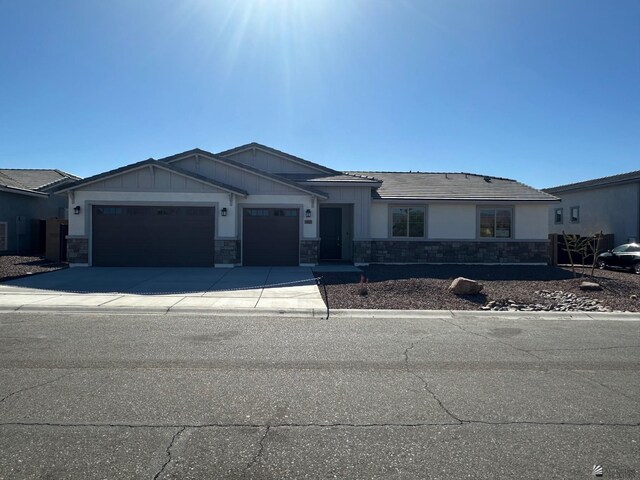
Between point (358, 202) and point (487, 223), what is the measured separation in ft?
19.7

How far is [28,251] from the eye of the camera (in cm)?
2547

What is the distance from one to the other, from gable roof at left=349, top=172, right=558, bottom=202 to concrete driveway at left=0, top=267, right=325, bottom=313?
6855 millimetres

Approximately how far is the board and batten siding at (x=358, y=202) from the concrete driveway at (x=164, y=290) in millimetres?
3696

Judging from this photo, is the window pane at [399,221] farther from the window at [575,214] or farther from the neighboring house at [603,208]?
the window at [575,214]

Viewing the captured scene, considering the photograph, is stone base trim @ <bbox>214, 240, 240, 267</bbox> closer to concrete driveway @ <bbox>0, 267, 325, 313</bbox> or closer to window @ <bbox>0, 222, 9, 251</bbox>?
concrete driveway @ <bbox>0, 267, 325, 313</bbox>

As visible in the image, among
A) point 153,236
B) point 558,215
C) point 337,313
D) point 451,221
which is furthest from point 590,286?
point 558,215

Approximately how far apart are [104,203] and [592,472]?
1820 centimetres

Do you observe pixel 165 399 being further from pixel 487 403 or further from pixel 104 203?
pixel 104 203

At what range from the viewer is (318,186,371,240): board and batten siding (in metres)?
19.9

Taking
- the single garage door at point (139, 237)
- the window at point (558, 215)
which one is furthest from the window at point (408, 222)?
the window at point (558, 215)

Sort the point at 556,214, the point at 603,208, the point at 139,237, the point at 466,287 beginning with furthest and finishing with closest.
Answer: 1. the point at 556,214
2. the point at 603,208
3. the point at 139,237
4. the point at 466,287

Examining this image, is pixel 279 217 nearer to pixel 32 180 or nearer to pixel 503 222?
pixel 503 222

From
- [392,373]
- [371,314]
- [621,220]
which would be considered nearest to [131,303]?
[371,314]

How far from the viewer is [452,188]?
2206cm
